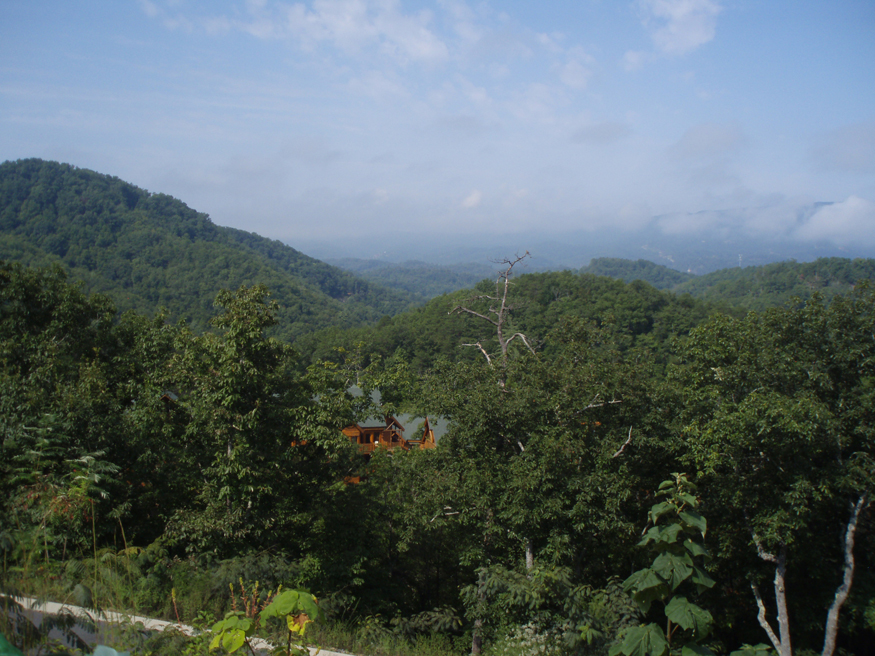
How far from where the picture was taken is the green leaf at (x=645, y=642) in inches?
121

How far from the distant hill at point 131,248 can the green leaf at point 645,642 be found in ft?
234

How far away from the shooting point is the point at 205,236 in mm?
132000

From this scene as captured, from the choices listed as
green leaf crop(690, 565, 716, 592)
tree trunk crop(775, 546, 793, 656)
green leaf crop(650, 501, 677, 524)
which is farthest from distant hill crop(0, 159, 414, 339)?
green leaf crop(690, 565, 716, 592)

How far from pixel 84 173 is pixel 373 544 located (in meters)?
150

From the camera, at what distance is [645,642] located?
3.14m

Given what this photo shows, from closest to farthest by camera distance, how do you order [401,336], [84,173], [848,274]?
[401,336]
[848,274]
[84,173]

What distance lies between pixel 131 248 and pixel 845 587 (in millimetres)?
112164

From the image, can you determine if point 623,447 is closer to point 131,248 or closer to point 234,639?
point 234,639

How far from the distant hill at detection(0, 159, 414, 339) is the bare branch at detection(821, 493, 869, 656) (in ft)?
231

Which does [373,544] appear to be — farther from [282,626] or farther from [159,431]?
[282,626]

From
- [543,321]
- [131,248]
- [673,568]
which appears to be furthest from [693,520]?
[131,248]

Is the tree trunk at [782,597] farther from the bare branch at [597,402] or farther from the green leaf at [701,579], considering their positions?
the green leaf at [701,579]

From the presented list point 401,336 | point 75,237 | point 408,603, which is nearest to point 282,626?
point 408,603

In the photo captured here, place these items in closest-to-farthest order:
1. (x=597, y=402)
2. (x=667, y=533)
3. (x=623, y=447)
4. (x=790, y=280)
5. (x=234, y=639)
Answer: (x=234, y=639) < (x=667, y=533) < (x=623, y=447) < (x=597, y=402) < (x=790, y=280)
